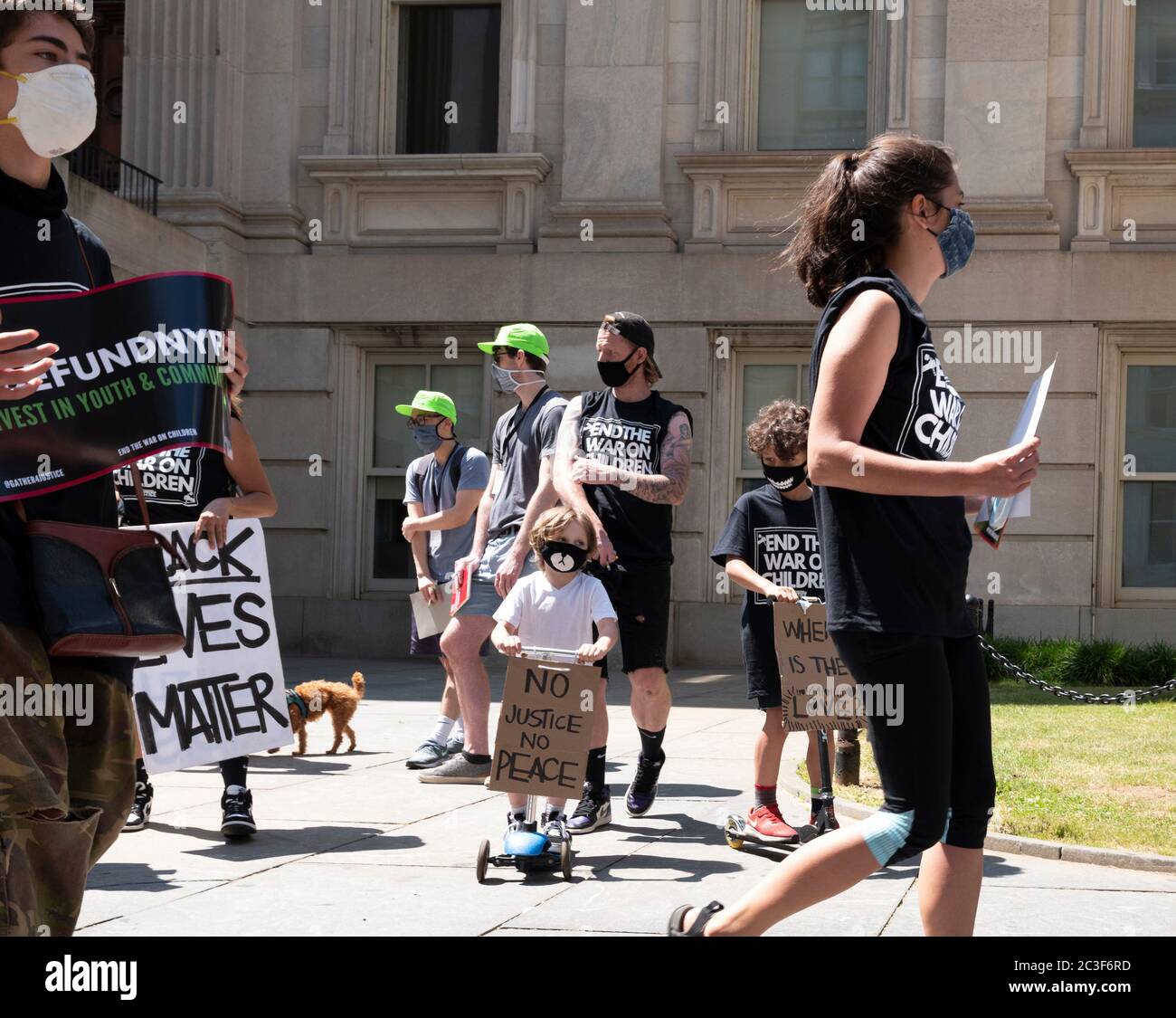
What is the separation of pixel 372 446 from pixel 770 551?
1115 centimetres

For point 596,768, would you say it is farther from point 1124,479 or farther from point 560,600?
point 1124,479

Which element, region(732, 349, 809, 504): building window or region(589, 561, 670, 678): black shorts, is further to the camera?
region(732, 349, 809, 504): building window

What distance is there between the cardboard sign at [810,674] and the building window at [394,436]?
35.7ft

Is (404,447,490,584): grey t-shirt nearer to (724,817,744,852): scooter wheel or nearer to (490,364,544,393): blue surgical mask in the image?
(490,364,544,393): blue surgical mask

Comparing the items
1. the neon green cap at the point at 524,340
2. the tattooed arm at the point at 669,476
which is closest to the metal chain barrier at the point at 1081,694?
the tattooed arm at the point at 669,476

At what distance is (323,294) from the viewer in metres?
16.8

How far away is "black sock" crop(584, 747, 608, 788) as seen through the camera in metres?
6.61

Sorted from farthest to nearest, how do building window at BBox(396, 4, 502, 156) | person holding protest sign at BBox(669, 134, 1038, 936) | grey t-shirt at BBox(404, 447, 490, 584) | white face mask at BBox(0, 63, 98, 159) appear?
building window at BBox(396, 4, 502, 156), grey t-shirt at BBox(404, 447, 490, 584), person holding protest sign at BBox(669, 134, 1038, 936), white face mask at BBox(0, 63, 98, 159)

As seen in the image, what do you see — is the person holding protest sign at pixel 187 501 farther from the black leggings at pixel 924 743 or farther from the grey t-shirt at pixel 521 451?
the black leggings at pixel 924 743

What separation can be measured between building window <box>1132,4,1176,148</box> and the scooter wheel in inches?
485

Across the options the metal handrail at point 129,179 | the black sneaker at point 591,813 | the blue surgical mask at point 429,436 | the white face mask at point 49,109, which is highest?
the metal handrail at point 129,179

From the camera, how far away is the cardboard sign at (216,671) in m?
6.61

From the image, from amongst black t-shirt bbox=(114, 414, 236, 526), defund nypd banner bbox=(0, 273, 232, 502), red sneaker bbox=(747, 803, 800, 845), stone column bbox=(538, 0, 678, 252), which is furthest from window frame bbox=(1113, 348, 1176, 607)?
defund nypd banner bbox=(0, 273, 232, 502)
